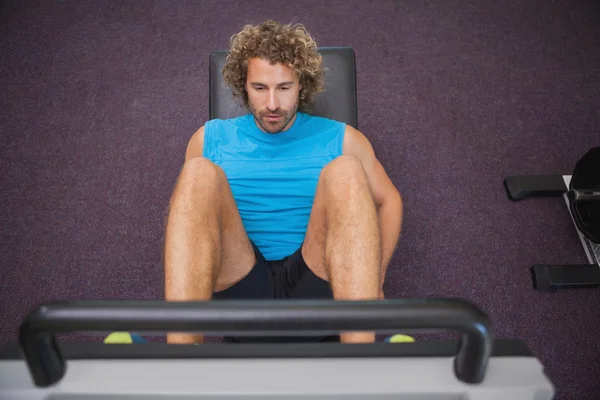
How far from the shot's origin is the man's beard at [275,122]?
1313mm

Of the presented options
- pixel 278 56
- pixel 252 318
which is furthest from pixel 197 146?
pixel 252 318

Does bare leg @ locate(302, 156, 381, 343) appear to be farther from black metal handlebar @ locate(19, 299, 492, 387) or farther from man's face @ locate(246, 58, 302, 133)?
black metal handlebar @ locate(19, 299, 492, 387)

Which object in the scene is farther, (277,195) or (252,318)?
(277,195)

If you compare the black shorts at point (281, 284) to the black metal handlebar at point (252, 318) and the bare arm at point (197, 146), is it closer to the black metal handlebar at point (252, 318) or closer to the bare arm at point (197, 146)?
the bare arm at point (197, 146)

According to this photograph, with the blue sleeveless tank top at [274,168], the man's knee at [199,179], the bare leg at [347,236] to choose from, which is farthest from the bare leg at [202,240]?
the bare leg at [347,236]

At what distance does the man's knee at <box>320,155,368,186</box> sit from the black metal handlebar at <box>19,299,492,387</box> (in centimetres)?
70

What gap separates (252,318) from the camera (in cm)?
39

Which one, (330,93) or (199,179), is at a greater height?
(330,93)

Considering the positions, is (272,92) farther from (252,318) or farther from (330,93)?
(252,318)

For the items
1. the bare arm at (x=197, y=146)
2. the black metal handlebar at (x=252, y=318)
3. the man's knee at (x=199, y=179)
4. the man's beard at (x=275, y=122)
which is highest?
the man's beard at (x=275, y=122)

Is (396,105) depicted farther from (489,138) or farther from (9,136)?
(9,136)

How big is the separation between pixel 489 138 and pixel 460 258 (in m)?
0.61

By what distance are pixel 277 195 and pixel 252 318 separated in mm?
943

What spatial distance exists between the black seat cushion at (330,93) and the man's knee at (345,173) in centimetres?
40
